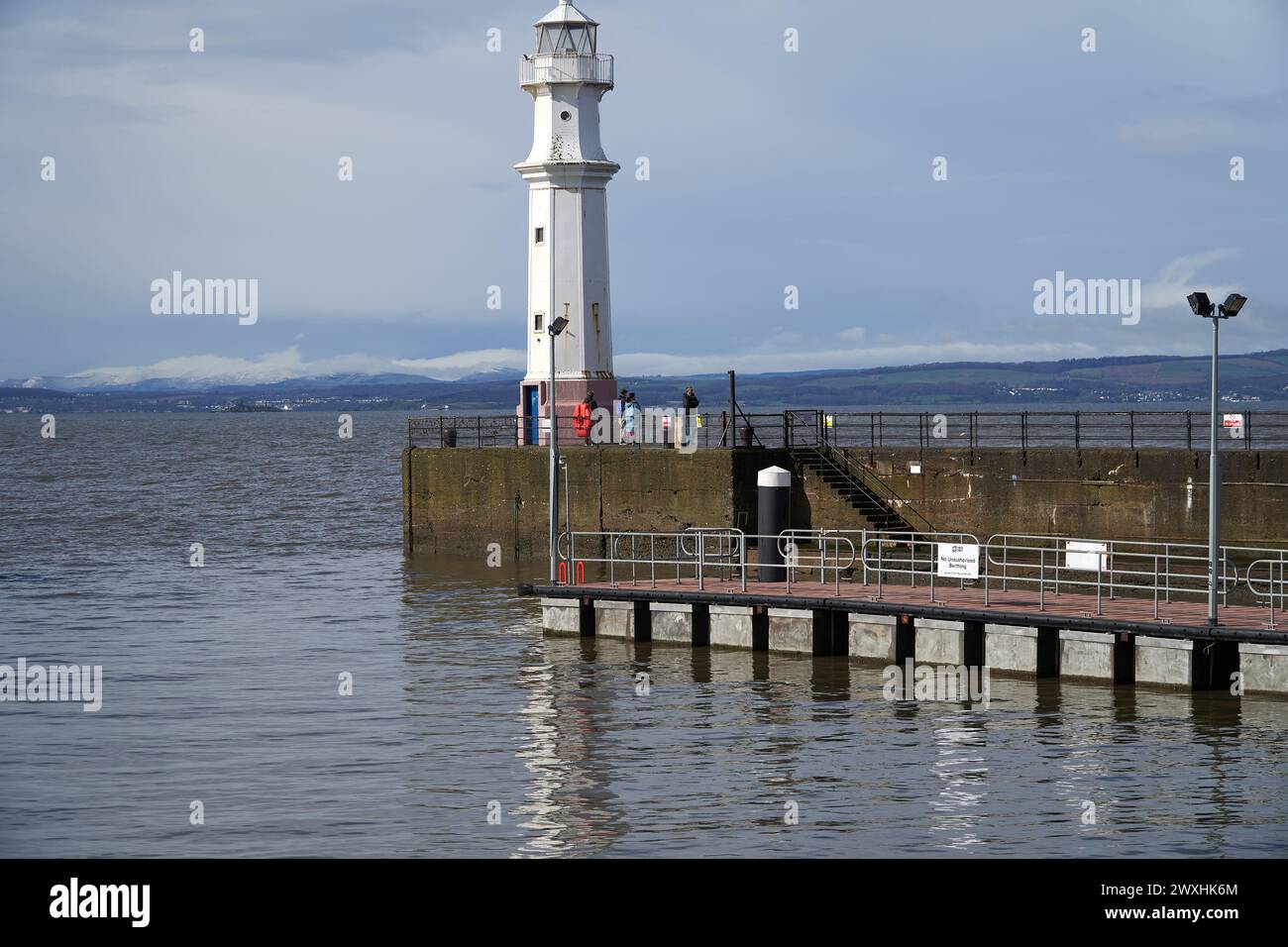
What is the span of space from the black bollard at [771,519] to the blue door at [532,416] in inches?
494

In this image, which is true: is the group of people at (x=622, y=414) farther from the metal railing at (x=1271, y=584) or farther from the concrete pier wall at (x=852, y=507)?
the metal railing at (x=1271, y=584)

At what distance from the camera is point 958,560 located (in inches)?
1092

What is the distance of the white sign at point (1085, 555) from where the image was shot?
26344 mm

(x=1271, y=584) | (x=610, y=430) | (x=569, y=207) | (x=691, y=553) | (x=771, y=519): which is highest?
(x=569, y=207)

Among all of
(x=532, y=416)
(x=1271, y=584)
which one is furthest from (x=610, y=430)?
(x=1271, y=584)

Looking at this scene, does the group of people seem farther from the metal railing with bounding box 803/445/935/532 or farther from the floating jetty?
the floating jetty

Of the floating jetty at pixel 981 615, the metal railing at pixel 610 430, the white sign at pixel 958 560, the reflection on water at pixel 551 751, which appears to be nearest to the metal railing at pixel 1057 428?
the metal railing at pixel 610 430

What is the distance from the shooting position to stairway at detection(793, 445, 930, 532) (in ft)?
124

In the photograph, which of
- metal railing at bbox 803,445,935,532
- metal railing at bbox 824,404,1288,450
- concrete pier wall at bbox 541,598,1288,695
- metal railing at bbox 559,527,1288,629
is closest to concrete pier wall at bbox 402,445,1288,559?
metal railing at bbox 803,445,935,532

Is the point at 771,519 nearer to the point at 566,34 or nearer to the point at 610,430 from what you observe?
the point at 610,430

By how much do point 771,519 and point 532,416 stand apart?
1367 centimetres
